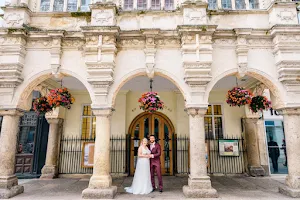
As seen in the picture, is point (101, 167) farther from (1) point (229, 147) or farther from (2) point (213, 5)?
(2) point (213, 5)

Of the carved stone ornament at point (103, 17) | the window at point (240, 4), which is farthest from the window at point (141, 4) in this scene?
the window at point (240, 4)

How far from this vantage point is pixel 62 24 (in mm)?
7078

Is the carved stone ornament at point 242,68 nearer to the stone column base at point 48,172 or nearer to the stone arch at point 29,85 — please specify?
the stone arch at point 29,85

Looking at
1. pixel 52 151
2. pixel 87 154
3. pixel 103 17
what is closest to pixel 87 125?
pixel 87 154

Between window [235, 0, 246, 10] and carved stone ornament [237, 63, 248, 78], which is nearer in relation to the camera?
carved stone ornament [237, 63, 248, 78]

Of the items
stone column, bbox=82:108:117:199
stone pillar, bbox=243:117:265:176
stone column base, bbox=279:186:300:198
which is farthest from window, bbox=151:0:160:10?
stone column base, bbox=279:186:300:198

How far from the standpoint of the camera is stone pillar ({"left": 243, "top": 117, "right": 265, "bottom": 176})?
9.24m

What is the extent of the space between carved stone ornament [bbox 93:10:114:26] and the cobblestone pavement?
5283 mm

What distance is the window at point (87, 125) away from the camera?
10129 millimetres

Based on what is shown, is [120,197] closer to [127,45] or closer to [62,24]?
[127,45]

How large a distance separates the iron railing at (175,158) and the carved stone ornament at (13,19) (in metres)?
5.46

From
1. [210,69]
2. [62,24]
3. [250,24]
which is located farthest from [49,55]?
[250,24]

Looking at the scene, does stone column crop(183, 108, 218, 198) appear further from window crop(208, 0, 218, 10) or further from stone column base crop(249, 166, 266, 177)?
stone column base crop(249, 166, 266, 177)

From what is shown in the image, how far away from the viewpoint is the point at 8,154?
20.7 feet
